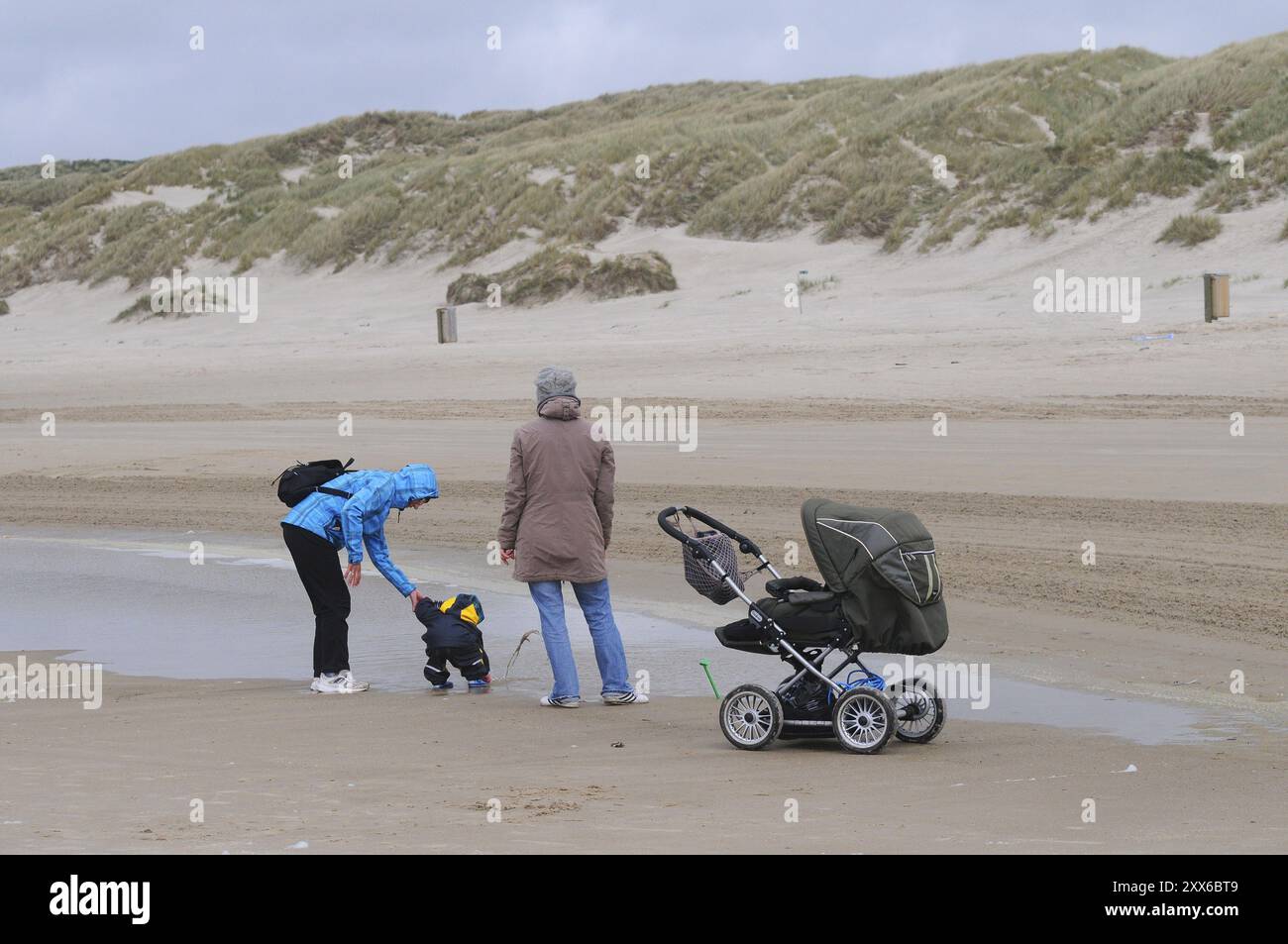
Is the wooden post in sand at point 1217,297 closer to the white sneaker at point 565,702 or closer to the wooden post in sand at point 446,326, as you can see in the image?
the wooden post in sand at point 446,326

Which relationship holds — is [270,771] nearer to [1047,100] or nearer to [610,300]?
[610,300]

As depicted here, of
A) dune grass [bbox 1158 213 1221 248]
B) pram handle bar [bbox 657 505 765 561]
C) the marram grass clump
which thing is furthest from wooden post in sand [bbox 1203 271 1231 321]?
pram handle bar [bbox 657 505 765 561]

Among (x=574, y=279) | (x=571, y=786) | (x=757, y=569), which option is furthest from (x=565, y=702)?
(x=574, y=279)

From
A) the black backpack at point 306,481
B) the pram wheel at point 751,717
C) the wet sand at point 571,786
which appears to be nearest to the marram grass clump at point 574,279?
the black backpack at point 306,481

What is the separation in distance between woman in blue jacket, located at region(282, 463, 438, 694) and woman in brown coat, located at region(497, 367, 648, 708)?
0.61 m

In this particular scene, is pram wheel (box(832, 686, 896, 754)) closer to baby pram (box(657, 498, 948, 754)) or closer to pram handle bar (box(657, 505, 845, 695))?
baby pram (box(657, 498, 948, 754))

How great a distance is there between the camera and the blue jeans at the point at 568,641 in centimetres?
767

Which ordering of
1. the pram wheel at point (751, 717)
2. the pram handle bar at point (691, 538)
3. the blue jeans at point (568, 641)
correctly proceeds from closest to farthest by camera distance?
the pram wheel at point (751, 717), the pram handle bar at point (691, 538), the blue jeans at point (568, 641)

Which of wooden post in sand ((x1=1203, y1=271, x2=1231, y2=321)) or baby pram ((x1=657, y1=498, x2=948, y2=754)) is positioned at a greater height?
wooden post in sand ((x1=1203, y1=271, x2=1231, y2=321))

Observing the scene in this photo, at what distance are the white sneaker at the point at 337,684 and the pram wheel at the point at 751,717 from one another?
2230 mm

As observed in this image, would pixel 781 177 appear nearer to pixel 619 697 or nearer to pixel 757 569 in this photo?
pixel 619 697

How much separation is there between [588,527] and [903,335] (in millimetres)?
16818

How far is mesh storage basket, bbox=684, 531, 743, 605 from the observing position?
7012mm

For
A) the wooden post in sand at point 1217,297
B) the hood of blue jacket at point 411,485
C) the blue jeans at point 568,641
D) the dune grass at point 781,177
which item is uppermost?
the dune grass at point 781,177
